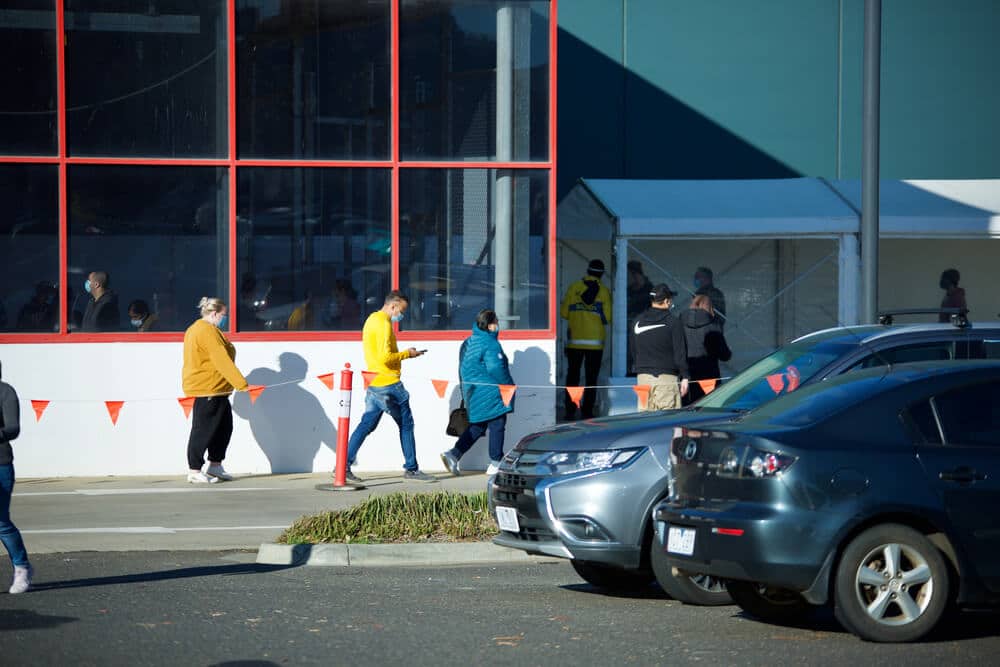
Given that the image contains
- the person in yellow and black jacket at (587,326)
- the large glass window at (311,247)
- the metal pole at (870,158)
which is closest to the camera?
the metal pole at (870,158)

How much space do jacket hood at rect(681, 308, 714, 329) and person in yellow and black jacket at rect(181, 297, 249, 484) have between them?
15.8ft

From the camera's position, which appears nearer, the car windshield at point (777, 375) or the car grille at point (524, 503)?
the car grille at point (524, 503)

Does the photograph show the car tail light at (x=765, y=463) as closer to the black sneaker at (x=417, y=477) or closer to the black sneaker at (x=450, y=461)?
the black sneaker at (x=417, y=477)

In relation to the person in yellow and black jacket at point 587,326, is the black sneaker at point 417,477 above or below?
below

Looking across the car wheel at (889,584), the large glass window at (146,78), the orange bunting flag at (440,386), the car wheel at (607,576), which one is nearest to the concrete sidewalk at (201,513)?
the orange bunting flag at (440,386)

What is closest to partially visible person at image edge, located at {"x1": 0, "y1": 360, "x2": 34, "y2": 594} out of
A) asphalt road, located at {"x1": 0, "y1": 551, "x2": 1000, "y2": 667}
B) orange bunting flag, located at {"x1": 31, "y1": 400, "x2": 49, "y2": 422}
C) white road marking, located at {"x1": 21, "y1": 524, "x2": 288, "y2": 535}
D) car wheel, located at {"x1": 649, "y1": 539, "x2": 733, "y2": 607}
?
asphalt road, located at {"x1": 0, "y1": 551, "x2": 1000, "y2": 667}

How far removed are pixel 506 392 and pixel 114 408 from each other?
4.19 m

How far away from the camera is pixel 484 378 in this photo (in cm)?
1482

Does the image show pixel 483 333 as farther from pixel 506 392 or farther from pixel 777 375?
pixel 777 375

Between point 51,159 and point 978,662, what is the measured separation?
11.7 m

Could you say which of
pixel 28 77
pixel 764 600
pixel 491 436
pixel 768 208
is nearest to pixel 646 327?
pixel 491 436

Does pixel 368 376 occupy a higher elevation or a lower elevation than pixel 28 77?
lower

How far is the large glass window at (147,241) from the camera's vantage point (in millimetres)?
15312

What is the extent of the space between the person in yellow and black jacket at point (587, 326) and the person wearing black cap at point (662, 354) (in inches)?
110
